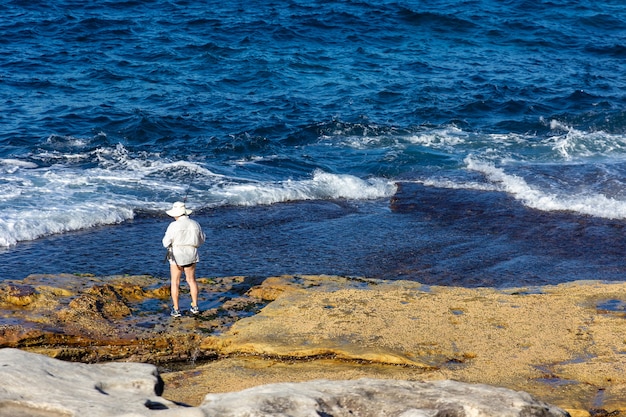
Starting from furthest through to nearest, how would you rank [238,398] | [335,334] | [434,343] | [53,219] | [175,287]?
[53,219], [175,287], [335,334], [434,343], [238,398]

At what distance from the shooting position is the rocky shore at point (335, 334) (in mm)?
6941

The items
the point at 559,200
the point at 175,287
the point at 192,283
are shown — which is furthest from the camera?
the point at 559,200

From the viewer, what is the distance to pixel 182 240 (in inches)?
339

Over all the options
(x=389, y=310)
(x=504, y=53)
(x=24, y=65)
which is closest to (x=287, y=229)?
(x=389, y=310)

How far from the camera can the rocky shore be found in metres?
6.94

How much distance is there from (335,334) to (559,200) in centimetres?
690

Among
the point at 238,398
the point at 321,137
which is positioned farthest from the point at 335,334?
the point at 321,137

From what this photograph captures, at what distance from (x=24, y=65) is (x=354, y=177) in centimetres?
1000

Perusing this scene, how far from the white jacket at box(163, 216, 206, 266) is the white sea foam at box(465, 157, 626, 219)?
6.56 meters

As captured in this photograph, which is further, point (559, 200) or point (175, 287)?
point (559, 200)

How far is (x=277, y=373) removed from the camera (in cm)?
705

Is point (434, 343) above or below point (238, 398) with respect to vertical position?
below

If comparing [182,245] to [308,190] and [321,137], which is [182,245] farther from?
[321,137]

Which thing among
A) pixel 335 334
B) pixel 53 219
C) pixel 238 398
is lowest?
pixel 53 219
